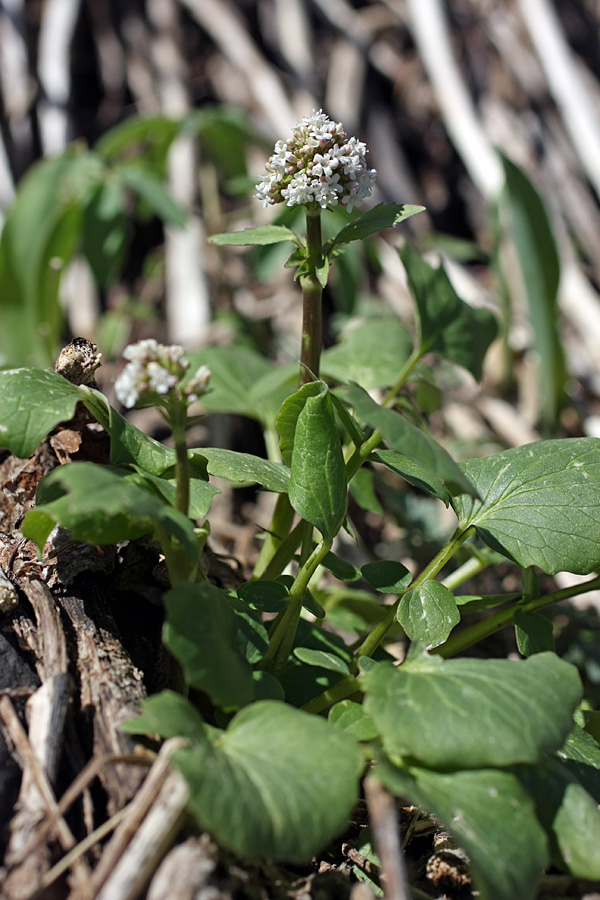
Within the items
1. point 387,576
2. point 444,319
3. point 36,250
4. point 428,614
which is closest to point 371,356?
point 444,319

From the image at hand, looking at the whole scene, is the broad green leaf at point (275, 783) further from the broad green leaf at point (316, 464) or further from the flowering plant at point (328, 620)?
the broad green leaf at point (316, 464)

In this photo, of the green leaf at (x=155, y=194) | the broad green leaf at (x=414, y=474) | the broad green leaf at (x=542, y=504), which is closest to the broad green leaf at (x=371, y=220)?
the broad green leaf at (x=414, y=474)

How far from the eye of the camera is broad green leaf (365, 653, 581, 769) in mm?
912

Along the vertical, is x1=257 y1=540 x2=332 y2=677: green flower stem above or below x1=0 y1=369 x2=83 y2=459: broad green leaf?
below

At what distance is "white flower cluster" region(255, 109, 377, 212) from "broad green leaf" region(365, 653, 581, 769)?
68cm

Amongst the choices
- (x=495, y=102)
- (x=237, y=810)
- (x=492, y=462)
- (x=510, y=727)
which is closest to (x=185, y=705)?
(x=237, y=810)

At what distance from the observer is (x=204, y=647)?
95 cm

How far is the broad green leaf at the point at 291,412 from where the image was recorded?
116cm

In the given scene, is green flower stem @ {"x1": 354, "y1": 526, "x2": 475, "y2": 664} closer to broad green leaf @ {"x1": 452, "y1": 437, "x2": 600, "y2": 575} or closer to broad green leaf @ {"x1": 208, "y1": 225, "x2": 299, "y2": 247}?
broad green leaf @ {"x1": 452, "y1": 437, "x2": 600, "y2": 575}

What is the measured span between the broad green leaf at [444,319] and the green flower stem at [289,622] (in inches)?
26.5

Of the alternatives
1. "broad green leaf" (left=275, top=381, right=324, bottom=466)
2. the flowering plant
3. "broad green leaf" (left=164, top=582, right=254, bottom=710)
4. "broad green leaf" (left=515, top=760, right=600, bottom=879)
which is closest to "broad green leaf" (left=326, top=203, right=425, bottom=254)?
the flowering plant

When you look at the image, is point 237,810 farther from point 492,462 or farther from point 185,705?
point 492,462

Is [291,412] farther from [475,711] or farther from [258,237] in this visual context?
[475,711]

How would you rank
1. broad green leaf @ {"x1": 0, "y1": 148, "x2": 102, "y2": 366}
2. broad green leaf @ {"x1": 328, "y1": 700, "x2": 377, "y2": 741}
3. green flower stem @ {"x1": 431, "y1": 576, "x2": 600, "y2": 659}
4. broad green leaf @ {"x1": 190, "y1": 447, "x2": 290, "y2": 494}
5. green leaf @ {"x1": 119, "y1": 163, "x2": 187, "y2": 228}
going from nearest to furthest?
broad green leaf @ {"x1": 328, "y1": 700, "x2": 377, "y2": 741} < broad green leaf @ {"x1": 190, "y1": 447, "x2": 290, "y2": 494} < green flower stem @ {"x1": 431, "y1": 576, "x2": 600, "y2": 659} < green leaf @ {"x1": 119, "y1": 163, "x2": 187, "y2": 228} < broad green leaf @ {"x1": 0, "y1": 148, "x2": 102, "y2": 366}
